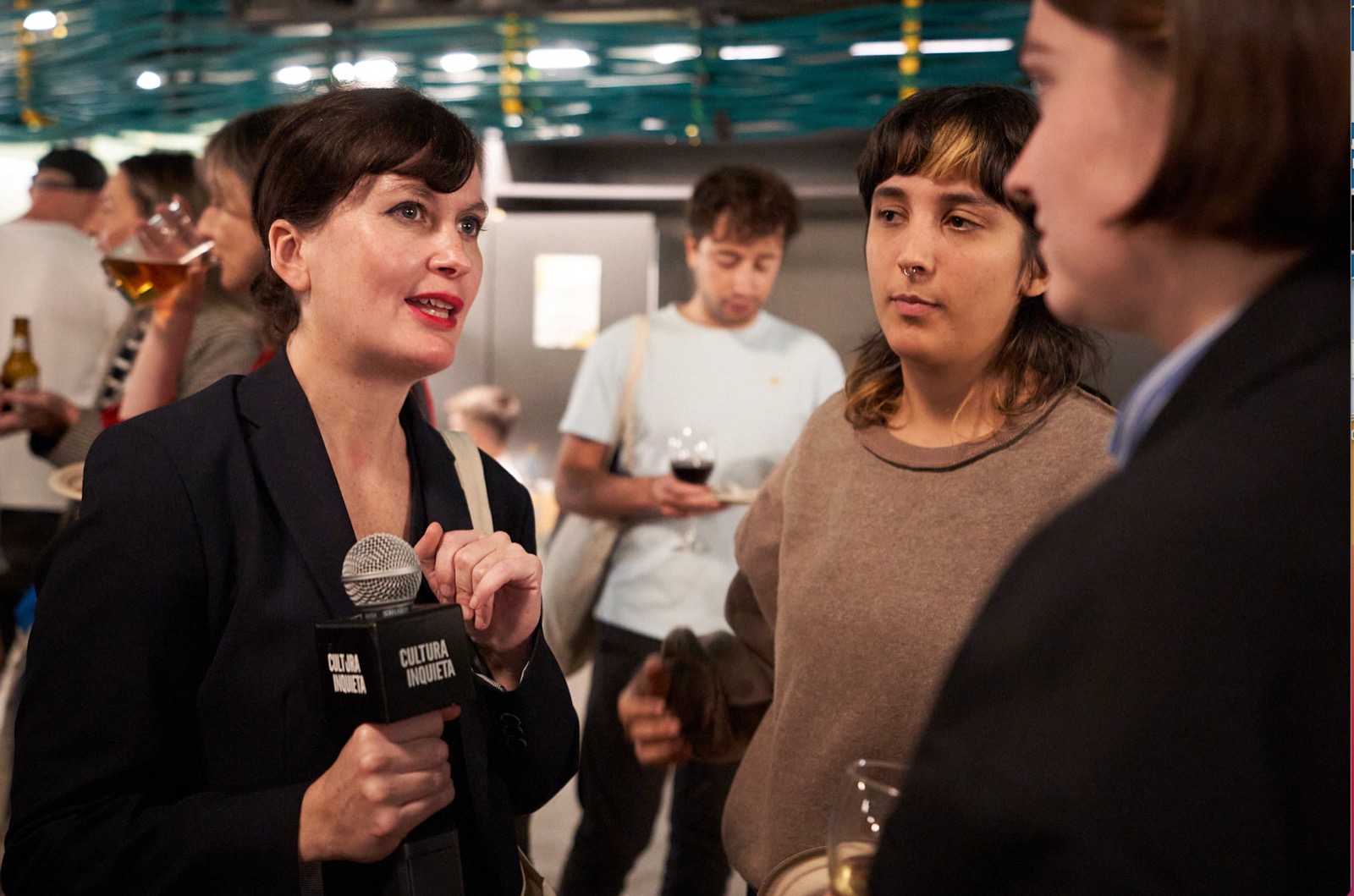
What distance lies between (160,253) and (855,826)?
2065mm

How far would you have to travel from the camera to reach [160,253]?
243cm

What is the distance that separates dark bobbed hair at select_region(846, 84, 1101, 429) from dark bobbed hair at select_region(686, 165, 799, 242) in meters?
1.43

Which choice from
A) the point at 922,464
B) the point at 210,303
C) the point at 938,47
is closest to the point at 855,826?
the point at 922,464

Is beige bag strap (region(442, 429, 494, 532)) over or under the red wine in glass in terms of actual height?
over

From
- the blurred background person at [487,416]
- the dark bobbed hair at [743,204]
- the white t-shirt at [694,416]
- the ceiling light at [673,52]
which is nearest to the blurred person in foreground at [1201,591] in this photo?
the white t-shirt at [694,416]

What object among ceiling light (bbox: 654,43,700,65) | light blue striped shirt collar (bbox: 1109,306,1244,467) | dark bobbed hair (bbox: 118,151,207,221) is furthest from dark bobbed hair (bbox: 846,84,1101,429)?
ceiling light (bbox: 654,43,700,65)

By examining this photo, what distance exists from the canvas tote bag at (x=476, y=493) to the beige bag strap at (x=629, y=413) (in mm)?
1354

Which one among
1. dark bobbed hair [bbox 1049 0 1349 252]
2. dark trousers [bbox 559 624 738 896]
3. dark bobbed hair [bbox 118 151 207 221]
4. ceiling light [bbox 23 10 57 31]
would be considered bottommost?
dark trousers [bbox 559 624 738 896]

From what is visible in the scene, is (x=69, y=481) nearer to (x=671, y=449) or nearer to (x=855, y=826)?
(x=671, y=449)

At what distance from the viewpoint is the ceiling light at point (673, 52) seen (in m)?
4.10

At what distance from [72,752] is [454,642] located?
0.46 meters

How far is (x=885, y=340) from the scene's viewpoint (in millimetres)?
1726

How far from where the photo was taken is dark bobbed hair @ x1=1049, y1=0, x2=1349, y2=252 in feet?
2.15

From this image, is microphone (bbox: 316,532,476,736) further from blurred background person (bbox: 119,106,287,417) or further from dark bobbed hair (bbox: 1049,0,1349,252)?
blurred background person (bbox: 119,106,287,417)
